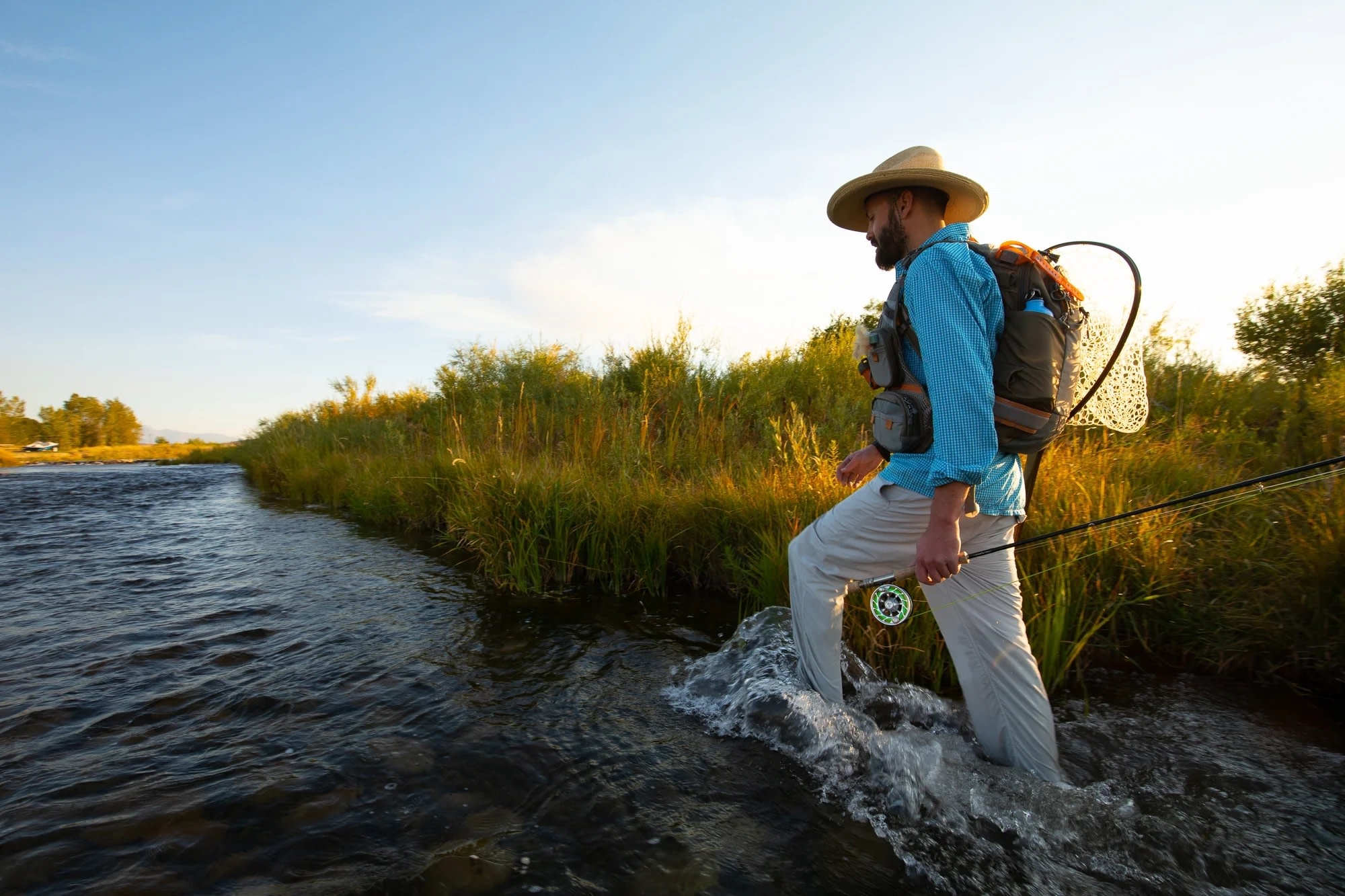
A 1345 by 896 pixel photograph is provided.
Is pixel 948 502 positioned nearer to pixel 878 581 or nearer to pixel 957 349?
pixel 957 349

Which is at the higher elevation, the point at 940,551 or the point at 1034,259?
the point at 1034,259

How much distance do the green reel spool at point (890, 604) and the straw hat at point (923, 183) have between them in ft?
4.98

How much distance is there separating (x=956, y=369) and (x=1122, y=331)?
863 millimetres

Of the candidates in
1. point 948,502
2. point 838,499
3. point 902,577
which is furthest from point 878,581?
point 838,499

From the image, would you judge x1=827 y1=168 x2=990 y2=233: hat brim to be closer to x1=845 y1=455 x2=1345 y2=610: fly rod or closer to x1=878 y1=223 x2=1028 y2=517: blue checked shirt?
x1=878 y1=223 x2=1028 y2=517: blue checked shirt

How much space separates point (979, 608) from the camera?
230 cm

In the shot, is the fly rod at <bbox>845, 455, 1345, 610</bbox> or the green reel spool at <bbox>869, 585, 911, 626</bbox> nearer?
the fly rod at <bbox>845, 455, 1345, 610</bbox>

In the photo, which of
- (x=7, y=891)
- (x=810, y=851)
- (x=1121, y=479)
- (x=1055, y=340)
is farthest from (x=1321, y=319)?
(x=7, y=891)

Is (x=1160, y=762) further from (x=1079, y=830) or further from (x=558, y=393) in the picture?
(x=558, y=393)

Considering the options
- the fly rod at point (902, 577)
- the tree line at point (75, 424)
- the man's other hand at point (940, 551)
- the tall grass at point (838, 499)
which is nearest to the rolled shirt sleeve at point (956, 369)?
the man's other hand at point (940, 551)

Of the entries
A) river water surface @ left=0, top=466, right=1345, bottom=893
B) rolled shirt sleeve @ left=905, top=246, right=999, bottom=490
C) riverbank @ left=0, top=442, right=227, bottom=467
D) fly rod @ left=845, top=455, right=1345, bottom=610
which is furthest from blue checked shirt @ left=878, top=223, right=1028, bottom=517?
riverbank @ left=0, top=442, right=227, bottom=467

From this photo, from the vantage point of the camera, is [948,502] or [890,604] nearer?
[948,502]

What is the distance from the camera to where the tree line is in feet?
178

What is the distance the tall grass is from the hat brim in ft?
5.82
